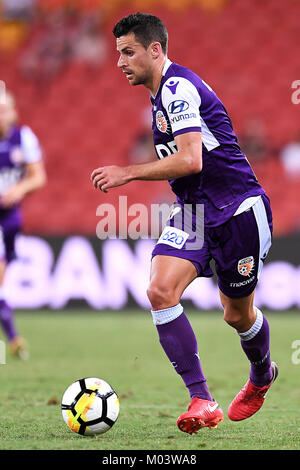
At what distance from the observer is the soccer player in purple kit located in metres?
3.63

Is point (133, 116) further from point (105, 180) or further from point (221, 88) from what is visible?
point (105, 180)

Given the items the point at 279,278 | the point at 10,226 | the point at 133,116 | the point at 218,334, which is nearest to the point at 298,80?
the point at 133,116

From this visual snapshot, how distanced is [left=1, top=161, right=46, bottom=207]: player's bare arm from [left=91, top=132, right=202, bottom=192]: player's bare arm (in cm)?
342

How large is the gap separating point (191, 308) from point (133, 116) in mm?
4133

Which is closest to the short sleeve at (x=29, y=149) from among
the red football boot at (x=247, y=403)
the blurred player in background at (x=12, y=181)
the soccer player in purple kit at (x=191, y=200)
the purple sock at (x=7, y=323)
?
the blurred player in background at (x=12, y=181)

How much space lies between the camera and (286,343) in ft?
24.4

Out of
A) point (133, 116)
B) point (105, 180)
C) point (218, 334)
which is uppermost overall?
point (133, 116)

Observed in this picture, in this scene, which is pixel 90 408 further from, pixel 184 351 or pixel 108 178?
pixel 108 178

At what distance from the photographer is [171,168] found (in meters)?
3.57

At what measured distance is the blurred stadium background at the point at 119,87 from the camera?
11.8 meters

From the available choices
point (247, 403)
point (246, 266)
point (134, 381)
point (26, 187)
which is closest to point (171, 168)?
point (246, 266)

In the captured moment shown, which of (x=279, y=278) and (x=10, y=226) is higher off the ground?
(x=10, y=226)

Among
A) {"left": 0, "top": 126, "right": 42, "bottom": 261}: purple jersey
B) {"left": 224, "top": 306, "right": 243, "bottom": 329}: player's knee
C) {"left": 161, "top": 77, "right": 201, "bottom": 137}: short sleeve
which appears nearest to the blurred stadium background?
{"left": 0, "top": 126, "right": 42, "bottom": 261}: purple jersey

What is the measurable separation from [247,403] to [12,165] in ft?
14.1
